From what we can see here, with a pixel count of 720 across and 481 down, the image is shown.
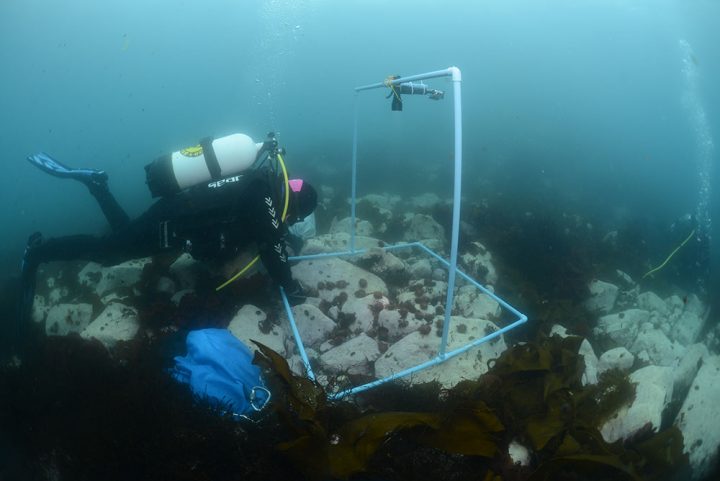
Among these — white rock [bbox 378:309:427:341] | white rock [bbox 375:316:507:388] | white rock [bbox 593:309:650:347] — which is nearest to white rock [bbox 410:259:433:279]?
white rock [bbox 378:309:427:341]

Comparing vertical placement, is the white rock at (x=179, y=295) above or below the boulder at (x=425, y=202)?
above

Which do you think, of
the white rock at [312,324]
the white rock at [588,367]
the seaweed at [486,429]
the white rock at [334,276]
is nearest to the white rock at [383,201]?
the white rock at [334,276]

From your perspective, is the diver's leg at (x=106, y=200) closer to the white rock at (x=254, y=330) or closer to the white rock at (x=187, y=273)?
the white rock at (x=187, y=273)

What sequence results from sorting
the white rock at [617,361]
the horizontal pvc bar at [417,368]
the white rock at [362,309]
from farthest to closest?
the white rock at [362,309] → the white rock at [617,361] → the horizontal pvc bar at [417,368]

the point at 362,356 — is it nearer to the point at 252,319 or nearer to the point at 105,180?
the point at 252,319

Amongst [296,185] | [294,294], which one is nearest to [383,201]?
[296,185]

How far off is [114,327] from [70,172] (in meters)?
3.77

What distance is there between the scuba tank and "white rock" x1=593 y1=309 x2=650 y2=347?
7.10m

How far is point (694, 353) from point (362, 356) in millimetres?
4742

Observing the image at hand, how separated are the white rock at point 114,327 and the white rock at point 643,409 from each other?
5.93 m

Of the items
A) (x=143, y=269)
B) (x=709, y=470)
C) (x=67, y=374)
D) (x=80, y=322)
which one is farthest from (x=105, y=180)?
(x=709, y=470)

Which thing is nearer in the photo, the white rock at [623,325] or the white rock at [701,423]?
the white rock at [701,423]

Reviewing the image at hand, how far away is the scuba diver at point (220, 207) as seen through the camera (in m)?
5.05

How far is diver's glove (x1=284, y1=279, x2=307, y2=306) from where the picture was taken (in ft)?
18.3
